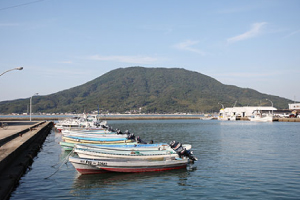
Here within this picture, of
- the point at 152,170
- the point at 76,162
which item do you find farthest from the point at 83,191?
the point at 152,170

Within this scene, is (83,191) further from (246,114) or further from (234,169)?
(246,114)

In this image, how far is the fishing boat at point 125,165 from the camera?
20.4 meters

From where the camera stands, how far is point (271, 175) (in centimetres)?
2067

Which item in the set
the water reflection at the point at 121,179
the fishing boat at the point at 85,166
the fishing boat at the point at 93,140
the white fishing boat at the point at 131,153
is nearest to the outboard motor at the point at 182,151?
the white fishing boat at the point at 131,153

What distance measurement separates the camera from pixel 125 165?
69.4ft

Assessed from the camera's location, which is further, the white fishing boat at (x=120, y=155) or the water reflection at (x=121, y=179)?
the white fishing boat at (x=120, y=155)

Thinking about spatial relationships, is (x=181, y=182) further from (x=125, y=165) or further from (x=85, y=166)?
(x=85, y=166)

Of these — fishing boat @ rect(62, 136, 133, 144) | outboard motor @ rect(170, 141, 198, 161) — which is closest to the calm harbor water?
outboard motor @ rect(170, 141, 198, 161)

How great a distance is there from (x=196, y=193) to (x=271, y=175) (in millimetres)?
6717

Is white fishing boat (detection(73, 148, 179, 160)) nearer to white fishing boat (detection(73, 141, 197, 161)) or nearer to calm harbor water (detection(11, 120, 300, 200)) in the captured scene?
white fishing boat (detection(73, 141, 197, 161))

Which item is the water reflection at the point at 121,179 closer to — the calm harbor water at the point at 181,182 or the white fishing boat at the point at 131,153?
the calm harbor water at the point at 181,182

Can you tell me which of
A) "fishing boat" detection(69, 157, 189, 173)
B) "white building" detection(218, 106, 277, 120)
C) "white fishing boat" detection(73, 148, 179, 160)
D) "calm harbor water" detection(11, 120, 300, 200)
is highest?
"white building" detection(218, 106, 277, 120)

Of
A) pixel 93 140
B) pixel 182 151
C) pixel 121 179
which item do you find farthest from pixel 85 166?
pixel 93 140

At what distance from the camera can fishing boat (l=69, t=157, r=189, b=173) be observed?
66.8 feet
